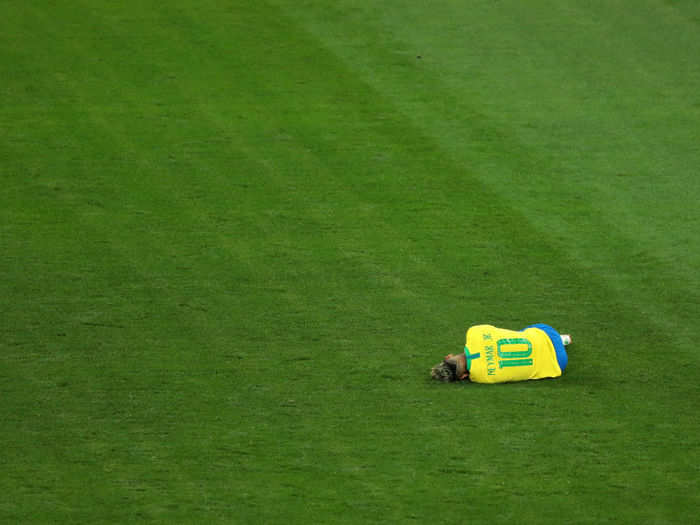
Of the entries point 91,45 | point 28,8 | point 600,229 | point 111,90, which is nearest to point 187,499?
point 600,229

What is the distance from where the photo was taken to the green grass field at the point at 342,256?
638cm

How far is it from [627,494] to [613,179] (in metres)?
4.62

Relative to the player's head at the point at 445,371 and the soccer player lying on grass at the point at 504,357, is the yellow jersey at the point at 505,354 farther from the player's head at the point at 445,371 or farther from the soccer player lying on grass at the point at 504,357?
the player's head at the point at 445,371

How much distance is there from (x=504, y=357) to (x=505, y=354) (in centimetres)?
2

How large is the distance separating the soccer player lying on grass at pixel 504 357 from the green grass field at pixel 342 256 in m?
0.10

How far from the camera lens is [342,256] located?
357 inches

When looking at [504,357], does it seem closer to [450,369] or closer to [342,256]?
[450,369]

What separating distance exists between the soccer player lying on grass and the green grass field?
100 millimetres

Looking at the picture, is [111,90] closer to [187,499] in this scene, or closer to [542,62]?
[542,62]

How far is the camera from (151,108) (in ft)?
37.1

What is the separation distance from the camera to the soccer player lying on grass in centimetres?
714

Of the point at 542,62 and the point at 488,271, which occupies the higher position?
the point at 542,62

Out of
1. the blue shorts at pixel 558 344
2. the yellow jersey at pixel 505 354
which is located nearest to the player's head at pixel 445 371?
the yellow jersey at pixel 505 354

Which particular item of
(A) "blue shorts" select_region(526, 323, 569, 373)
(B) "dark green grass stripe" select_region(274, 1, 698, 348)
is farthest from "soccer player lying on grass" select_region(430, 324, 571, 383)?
(B) "dark green grass stripe" select_region(274, 1, 698, 348)
